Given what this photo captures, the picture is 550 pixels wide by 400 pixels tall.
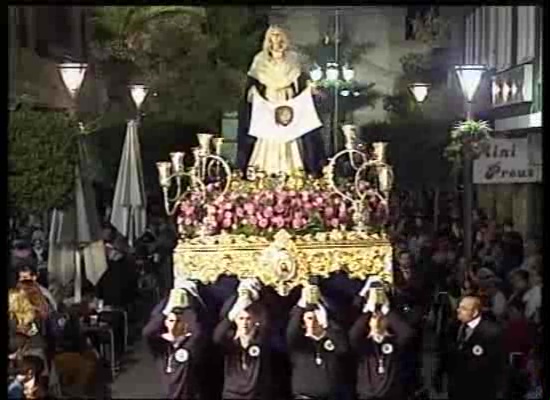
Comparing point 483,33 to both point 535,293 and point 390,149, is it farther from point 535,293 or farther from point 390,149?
point 535,293

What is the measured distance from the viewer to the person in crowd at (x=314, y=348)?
280 centimetres

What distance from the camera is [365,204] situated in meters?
2.81

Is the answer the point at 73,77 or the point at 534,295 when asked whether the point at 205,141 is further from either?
the point at 534,295

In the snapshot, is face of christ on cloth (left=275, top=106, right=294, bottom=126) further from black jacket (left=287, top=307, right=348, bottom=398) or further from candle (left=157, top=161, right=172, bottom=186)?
black jacket (left=287, top=307, right=348, bottom=398)

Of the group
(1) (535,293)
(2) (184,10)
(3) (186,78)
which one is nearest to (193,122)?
(3) (186,78)

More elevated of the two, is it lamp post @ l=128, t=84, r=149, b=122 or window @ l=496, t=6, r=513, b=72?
window @ l=496, t=6, r=513, b=72

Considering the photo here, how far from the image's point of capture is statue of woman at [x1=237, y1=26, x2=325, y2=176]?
2.81 metres

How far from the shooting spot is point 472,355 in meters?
2.84

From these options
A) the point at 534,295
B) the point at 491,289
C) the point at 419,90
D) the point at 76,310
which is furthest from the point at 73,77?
the point at 534,295

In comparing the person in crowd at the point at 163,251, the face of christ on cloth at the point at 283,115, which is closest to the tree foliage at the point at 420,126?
the face of christ on cloth at the point at 283,115

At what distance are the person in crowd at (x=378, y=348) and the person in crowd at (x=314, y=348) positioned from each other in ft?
0.19

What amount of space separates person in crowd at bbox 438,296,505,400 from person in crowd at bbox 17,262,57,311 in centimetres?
119

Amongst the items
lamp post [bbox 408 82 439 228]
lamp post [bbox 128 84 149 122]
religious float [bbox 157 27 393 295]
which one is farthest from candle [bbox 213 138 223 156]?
lamp post [bbox 408 82 439 228]

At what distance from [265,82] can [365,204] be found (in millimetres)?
480
